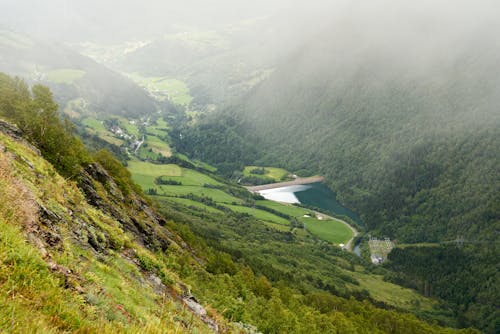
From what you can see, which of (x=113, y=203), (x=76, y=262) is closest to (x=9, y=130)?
(x=113, y=203)

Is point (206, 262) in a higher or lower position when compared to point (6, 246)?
lower

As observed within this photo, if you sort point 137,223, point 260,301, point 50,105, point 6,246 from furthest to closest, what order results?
point 260,301
point 50,105
point 137,223
point 6,246

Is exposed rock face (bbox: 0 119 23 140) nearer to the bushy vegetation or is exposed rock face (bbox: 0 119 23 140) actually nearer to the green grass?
the bushy vegetation

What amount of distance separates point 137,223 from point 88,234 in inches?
1034

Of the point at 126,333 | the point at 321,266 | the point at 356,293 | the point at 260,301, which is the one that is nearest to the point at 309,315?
the point at 260,301

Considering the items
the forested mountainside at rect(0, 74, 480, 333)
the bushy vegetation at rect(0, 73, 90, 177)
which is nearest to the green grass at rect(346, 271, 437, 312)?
the forested mountainside at rect(0, 74, 480, 333)

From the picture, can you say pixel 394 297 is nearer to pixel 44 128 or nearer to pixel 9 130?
pixel 44 128

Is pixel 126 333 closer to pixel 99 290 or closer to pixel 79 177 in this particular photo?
pixel 99 290

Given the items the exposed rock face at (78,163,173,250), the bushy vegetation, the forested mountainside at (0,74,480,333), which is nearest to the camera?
the forested mountainside at (0,74,480,333)

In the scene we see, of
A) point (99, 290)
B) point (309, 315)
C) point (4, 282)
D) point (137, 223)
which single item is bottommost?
point (309, 315)

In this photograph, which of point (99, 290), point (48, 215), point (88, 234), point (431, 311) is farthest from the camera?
point (431, 311)

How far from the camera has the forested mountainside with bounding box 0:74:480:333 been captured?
7426mm

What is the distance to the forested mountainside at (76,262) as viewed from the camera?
7.43 meters

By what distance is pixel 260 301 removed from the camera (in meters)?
56.4
